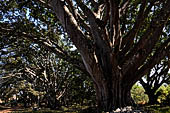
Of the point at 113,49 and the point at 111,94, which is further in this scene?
the point at 111,94

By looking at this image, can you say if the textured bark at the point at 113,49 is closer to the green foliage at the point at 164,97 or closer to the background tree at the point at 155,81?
the green foliage at the point at 164,97

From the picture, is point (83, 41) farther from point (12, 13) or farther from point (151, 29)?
point (12, 13)

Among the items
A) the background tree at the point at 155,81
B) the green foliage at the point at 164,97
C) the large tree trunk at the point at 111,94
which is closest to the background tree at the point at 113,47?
the large tree trunk at the point at 111,94

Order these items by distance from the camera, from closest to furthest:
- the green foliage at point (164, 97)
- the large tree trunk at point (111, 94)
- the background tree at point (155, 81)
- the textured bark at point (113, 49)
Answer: the textured bark at point (113, 49) → the large tree trunk at point (111, 94) → the green foliage at point (164, 97) → the background tree at point (155, 81)

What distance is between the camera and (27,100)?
3641 centimetres

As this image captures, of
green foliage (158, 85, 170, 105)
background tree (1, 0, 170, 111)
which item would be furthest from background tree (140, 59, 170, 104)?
background tree (1, 0, 170, 111)

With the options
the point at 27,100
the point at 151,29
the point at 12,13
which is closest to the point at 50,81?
the point at 12,13

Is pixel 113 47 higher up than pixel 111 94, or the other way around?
pixel 113 47

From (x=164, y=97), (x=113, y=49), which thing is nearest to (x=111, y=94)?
(x=113, y=49)

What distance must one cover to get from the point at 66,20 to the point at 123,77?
2.96 m

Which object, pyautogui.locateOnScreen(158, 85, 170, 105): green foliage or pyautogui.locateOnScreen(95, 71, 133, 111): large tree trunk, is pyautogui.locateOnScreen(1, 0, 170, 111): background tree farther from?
pyautogui.locateOnScreen(158, 85, 170, 105): green foliage

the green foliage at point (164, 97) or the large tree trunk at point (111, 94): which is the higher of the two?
the large tree trunk at point (111, 94)

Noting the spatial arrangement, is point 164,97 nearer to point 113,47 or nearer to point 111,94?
point 111,94

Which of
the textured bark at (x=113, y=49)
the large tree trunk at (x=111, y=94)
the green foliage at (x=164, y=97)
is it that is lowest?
the green foliage at (x=164, y=97)
